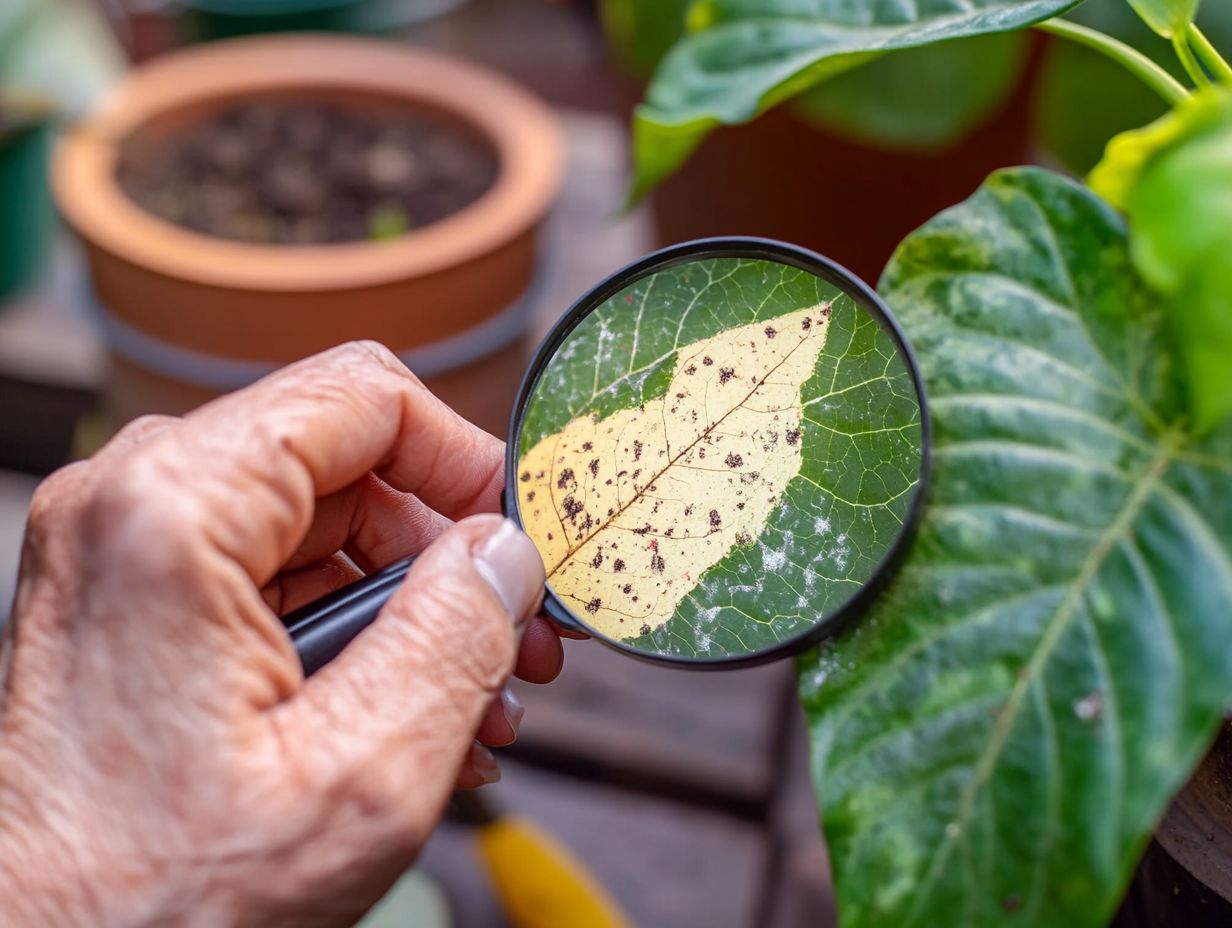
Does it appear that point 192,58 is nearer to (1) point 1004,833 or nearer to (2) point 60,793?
(2) point 60,793

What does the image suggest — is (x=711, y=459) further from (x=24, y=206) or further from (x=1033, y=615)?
(x=24, y=206)

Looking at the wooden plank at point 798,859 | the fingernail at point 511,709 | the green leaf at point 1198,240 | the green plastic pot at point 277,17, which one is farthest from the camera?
the green plastic pot at point 277,17

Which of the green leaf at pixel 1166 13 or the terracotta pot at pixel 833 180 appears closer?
the green leaf at pixel 1166 13

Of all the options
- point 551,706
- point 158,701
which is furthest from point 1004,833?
point 551,706

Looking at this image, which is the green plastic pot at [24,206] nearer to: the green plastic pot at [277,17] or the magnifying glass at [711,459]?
the green plastic pot at [277,17]

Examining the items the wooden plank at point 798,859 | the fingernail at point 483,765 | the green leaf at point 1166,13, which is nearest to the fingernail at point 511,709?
the fingernail at point 483,765

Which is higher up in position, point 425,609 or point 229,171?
point 425,609
